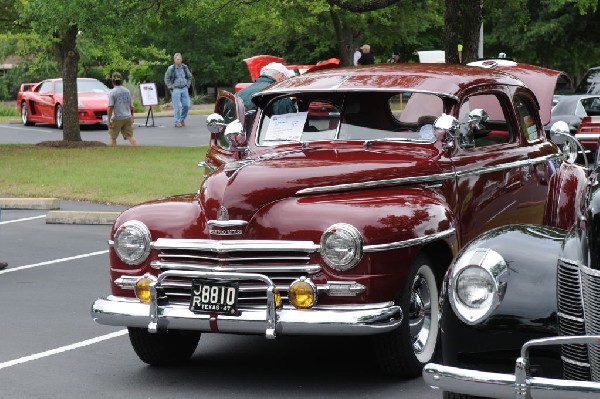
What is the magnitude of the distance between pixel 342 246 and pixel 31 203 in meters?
10.7

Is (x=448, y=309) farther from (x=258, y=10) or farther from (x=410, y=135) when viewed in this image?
(x=258, y=10)

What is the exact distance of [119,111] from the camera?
27094 millimetres

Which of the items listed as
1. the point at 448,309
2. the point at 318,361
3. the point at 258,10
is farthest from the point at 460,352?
the point at 258,10

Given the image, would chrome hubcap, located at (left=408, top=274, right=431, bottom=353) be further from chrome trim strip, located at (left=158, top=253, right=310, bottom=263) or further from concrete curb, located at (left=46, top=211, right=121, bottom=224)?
concrete curb, located at (left=46, top=211, right=121, bottom=224)

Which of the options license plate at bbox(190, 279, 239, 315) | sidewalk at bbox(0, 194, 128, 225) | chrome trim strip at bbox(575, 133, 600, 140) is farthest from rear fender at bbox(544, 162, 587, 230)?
chrome trim strip at bbox(575, 133, 600, 140)

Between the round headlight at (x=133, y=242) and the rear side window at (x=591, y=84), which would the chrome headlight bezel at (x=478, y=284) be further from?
the rear side window at (x=591, y=84)

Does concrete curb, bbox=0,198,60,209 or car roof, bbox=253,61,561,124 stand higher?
car roof, bbox=253,61,561,124

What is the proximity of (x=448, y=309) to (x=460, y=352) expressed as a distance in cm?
22

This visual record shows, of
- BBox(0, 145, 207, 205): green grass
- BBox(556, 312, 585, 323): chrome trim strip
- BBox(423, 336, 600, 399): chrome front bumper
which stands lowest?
BBox(0, 145, 207, 205): green grass

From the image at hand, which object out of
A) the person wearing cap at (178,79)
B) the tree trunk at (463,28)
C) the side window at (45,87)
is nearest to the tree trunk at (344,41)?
the person wearing cap at (178,79)

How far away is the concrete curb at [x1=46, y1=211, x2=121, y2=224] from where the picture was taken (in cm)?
1559

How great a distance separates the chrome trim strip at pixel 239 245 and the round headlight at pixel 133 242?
0.53 ft

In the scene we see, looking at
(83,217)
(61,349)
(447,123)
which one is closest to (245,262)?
(447,123)

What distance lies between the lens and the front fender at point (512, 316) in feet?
18.7
